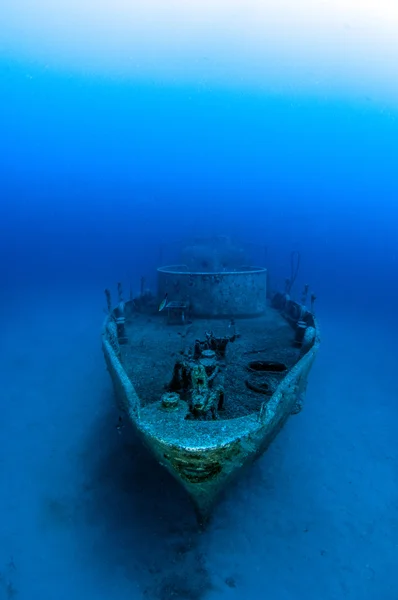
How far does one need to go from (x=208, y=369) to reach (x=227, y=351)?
107 inches

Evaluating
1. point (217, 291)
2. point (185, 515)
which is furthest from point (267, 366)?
point (217, 291)

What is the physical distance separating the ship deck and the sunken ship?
24 millimetres

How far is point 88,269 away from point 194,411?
102 meters

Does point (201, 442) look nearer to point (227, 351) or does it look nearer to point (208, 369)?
point (208, 369)

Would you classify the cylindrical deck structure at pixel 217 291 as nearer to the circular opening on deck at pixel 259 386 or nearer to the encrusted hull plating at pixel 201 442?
the circular opening on deck at pixel 259 386

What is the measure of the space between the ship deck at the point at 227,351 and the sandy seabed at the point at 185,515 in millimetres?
2098

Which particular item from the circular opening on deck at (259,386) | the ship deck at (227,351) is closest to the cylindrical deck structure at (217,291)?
the ship deck at (227,351)

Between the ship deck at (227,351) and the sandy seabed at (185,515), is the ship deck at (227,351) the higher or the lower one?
the higher one

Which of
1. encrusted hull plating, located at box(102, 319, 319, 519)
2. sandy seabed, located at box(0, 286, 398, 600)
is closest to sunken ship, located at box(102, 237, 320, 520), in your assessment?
encrusted hull plating, located at box(102, 319, 319, 519)

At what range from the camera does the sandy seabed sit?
5828 mm

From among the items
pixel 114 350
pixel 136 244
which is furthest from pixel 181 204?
pixel 114 350

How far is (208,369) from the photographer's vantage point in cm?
643

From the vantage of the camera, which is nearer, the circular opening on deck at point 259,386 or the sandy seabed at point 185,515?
the sandy seabed at point 185,515

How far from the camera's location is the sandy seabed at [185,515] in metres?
5.83
